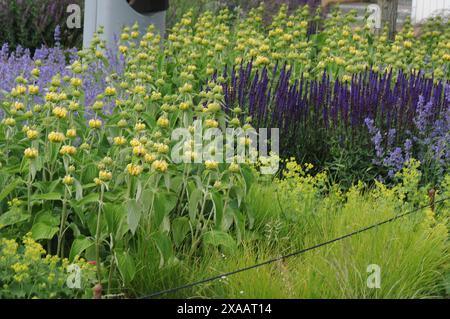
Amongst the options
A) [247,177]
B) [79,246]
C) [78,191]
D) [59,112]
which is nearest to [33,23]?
[59,112]

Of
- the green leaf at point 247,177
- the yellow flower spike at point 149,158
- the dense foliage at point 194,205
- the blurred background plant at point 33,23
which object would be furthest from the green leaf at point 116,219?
the blurred background plant at point 33,23

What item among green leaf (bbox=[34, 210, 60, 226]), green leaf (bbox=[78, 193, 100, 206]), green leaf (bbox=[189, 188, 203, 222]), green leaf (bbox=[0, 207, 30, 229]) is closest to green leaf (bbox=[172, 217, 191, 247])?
green leaf (bbox=[189, 188, 203, 222])

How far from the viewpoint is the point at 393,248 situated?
429cm

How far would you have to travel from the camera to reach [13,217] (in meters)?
4.13

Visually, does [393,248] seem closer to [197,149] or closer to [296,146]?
[197,149]

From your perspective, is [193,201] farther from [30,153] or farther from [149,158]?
[30,153]

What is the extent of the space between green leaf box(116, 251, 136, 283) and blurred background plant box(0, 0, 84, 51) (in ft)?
20.9

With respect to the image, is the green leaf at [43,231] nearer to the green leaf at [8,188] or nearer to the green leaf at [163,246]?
the green leaf at [8,188]

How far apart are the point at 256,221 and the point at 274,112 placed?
1.25m

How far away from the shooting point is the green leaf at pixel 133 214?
392 centimetres

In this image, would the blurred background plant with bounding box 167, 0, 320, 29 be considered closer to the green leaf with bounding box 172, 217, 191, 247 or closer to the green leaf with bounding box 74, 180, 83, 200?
the green leaf with bounding box 172, 217, 191, 247

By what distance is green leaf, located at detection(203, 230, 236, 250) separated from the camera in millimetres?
4207

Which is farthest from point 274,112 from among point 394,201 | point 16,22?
point 16,22

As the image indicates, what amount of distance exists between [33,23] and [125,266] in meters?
6.71
